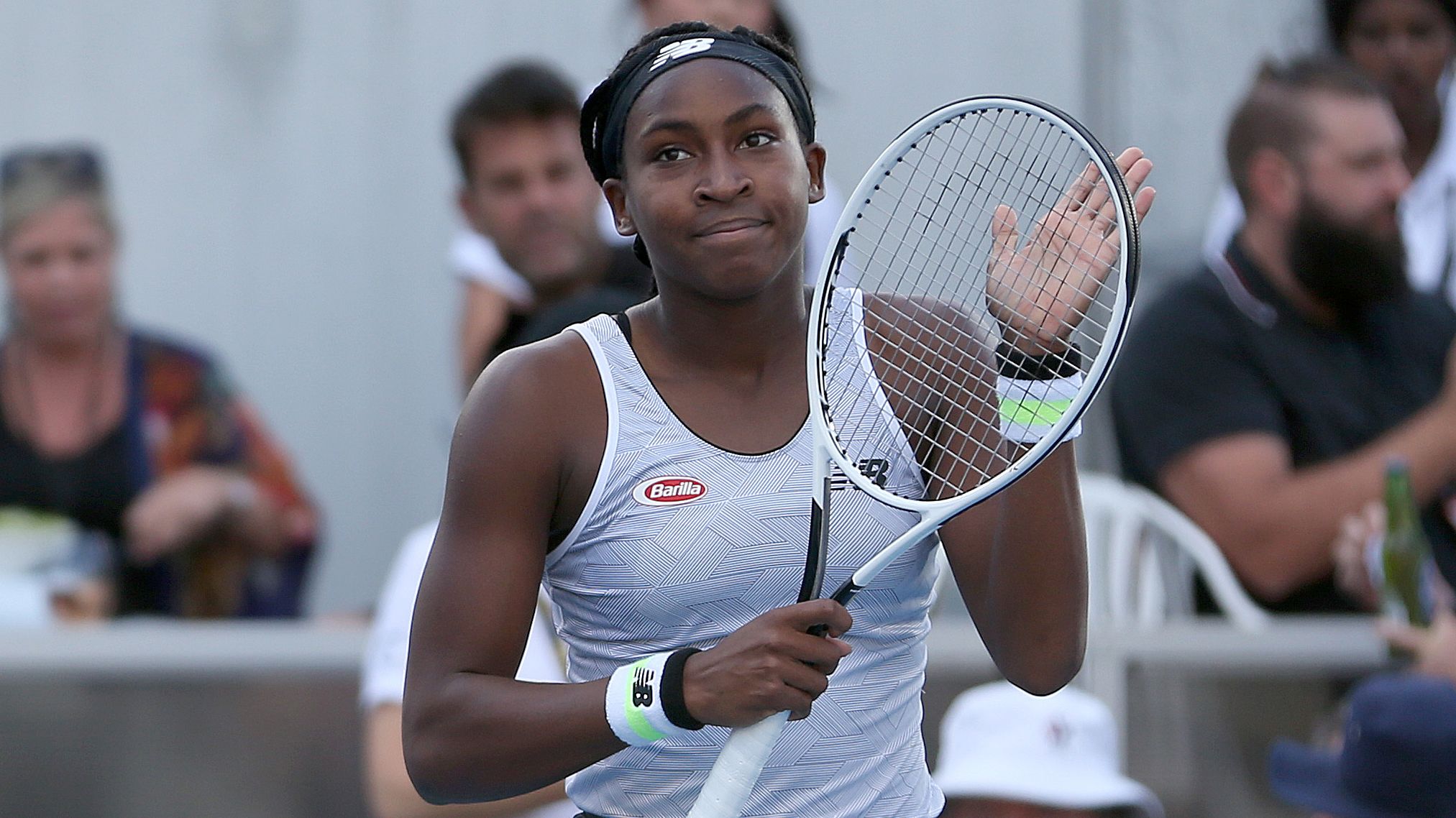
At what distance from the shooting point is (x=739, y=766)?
1.93 meters

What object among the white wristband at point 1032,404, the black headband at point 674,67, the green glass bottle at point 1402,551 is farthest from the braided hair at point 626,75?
the green glass bottle at point 1402,551

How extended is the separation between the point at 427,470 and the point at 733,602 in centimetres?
400

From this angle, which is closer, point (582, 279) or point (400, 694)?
point (400, 694)

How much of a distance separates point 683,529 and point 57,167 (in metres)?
3.62

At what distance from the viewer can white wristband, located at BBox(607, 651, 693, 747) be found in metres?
1.90

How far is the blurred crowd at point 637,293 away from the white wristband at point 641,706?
238 centimetres

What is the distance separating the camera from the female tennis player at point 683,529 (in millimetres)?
1985

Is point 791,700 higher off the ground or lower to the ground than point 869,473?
lower

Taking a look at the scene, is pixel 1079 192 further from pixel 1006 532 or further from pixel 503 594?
pixel 503 594

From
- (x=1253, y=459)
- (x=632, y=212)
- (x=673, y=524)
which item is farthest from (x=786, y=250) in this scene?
(x=1253, y=459)

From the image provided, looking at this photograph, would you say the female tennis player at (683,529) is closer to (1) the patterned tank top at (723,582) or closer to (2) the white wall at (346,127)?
A: (1) the patterned tank top at (723,582)

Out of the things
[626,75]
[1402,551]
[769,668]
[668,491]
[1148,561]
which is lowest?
[1148,561]

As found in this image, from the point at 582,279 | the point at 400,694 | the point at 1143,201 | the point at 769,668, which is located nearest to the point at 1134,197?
the point at 1143,201

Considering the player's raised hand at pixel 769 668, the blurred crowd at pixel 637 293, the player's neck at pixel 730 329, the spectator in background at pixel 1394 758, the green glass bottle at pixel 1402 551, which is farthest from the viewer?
the blurred crowd at pixel 637 293
